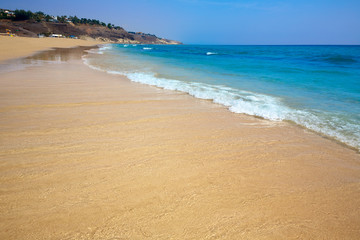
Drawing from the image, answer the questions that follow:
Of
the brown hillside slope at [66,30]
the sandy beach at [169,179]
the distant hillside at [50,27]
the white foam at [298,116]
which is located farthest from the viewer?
the distant hillside at [50,27]

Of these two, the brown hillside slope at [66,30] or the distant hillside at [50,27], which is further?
the distant hillside at [50,27]

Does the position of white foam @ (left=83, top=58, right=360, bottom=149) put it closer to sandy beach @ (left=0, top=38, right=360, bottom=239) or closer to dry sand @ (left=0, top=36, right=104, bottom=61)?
sandy beach @ (left=0, top=38, right=360, bottom=239)

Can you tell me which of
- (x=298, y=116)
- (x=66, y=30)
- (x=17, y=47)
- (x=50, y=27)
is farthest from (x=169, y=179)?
(x=66, y=30)

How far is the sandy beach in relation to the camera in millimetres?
1619

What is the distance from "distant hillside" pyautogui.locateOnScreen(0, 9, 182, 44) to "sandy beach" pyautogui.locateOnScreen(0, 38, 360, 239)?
78205mm

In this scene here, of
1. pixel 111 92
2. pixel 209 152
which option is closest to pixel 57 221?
pixel 209 152

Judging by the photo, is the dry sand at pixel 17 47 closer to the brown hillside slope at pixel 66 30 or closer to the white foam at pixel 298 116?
the white foam at pixel 298 116

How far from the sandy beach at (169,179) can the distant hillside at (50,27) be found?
78.2 m

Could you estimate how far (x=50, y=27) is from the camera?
8150 cm

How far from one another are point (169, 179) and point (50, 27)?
345ft

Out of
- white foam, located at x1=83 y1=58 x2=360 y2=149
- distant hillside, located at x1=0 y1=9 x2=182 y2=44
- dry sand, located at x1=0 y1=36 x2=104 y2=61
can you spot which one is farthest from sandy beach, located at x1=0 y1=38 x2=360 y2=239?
distant hillside, located at x1=0 y1=9 x2=182 y2=44

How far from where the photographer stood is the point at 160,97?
5762 mm

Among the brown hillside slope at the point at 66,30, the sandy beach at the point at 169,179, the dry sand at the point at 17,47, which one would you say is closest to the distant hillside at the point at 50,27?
the brown hillside slope at the point at 66,30

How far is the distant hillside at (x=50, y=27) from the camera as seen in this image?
2601 inches
